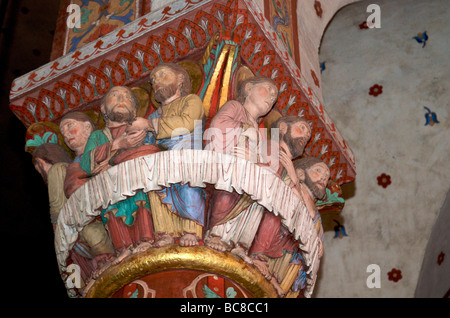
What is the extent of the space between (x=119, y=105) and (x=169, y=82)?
20 centimetres

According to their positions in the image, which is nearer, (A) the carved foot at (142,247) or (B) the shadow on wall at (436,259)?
(A) the carved foot at (142,247)

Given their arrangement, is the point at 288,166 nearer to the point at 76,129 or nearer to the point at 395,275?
the point at 76,129

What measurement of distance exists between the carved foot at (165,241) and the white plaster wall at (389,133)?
7.20 feet

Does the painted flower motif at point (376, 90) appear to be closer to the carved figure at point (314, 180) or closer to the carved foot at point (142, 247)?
the carved figure at point (314, 180)

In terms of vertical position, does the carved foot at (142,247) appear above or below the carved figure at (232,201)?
below

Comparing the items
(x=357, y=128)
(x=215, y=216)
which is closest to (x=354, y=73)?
(x=357, y=128)

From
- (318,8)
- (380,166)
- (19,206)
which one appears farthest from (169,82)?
(19,206)

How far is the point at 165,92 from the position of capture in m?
3.09

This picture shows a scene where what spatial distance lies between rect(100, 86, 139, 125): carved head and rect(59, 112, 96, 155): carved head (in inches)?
4.5

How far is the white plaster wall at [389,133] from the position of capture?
4.82 metres

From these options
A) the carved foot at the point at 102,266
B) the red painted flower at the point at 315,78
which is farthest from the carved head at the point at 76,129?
the red painted flower at the point at 315,78

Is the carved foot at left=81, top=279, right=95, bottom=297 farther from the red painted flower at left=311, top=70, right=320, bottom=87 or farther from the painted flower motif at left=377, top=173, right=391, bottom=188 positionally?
the painted flower motif at left=377, top=173, right=391, bottom=188

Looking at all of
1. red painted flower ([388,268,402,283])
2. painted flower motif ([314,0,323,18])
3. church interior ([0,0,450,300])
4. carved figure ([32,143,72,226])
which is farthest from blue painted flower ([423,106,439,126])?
carved figure ([32,143,72,226])

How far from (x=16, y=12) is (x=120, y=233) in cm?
288
